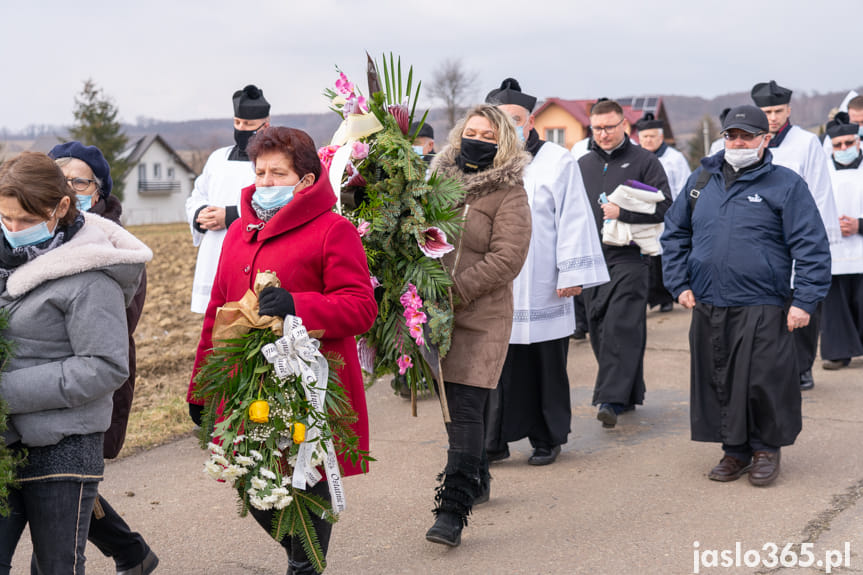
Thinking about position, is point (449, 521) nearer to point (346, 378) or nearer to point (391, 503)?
point (391, 503)

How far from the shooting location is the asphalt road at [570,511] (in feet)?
15.0

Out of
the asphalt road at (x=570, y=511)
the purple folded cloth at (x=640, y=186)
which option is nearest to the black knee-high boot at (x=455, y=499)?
the asphalt road at (x=570, y=511)

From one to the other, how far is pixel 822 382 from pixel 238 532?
5.42 meters

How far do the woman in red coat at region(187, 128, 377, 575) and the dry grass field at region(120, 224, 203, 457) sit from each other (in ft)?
11.1

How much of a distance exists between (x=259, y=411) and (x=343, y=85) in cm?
166

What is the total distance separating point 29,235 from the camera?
3.31 metres

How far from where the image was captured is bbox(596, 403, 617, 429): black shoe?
7.05 meters

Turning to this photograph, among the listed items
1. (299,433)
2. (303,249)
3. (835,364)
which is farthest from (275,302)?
(835,364)

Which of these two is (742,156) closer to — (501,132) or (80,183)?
(501,132)

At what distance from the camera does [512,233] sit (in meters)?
4.96

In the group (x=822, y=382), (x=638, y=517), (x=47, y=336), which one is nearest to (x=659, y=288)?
(x=822, y=382)

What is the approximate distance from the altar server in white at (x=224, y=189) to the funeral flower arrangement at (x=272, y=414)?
3469mm

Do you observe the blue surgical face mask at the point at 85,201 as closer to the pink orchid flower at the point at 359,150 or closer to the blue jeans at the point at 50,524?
the pink orchid flower at the point at 359,150

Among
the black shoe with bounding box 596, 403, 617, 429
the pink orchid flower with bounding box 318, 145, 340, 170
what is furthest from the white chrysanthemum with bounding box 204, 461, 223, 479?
the black shoe with bounding box 596, 403, 617, 429
